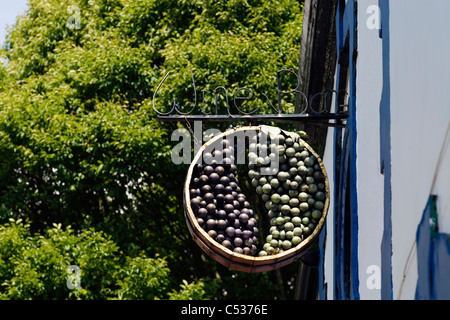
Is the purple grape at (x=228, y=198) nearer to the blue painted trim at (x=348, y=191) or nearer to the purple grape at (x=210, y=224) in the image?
the purple grape at (x=210, y=224)

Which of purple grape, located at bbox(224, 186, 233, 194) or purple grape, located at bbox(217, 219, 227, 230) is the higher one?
purple grape, located at bbox(224, 186, 233, 194)

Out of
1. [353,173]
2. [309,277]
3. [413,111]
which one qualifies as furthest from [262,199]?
[309,277]

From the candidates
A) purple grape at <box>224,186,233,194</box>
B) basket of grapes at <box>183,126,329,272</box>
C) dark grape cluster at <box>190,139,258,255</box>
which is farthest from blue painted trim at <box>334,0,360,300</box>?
purple grape at <box>224,186,233,194</box>

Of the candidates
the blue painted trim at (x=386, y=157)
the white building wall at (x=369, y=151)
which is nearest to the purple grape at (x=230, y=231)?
the white building wall at (x=369, y=151)

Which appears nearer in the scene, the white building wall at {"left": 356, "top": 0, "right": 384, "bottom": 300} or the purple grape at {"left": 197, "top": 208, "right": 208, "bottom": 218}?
the white building wall at {"left": 356, "top": 0, "right": 384, "bottom": 300}

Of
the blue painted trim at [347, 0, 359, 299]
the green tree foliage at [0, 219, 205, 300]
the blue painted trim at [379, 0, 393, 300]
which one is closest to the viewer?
the blue painted trim at [379, 0, 393, 300]

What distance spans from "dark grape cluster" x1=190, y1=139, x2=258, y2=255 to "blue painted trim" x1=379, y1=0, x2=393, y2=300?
117 cm

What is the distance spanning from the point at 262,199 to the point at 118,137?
28.1ft

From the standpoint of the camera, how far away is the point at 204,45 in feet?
46.1

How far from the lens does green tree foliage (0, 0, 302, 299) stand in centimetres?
1366

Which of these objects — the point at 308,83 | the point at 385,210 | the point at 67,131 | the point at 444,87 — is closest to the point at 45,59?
the point at 67,131

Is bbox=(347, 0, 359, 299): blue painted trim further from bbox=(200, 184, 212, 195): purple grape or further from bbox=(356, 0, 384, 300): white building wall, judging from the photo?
bbox=(200, 184, 212, 195): purple grape

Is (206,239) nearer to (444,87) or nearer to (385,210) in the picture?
(385,210)

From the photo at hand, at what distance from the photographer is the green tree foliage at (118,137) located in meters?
13.7
